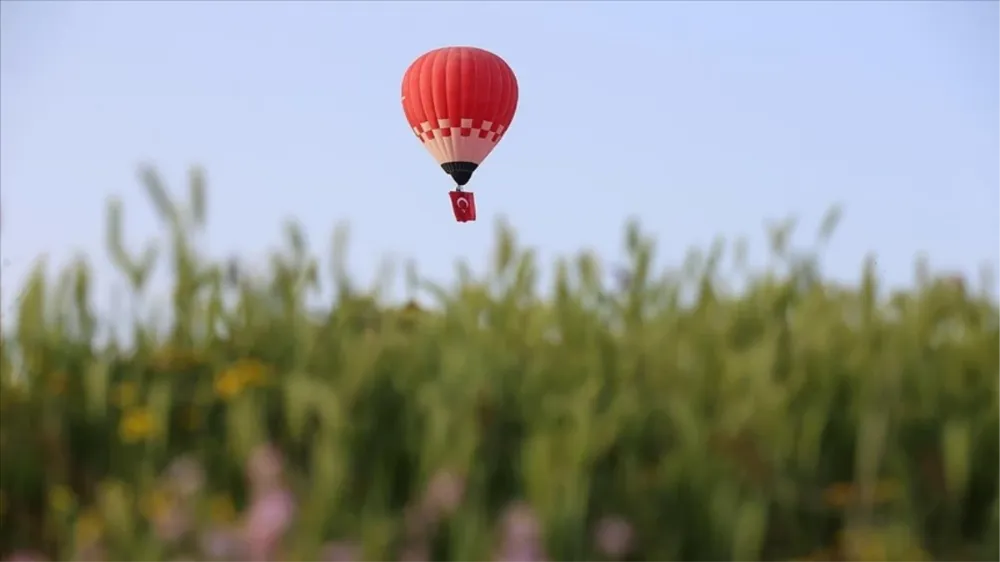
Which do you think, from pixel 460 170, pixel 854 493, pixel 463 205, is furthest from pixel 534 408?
pixel 463 205

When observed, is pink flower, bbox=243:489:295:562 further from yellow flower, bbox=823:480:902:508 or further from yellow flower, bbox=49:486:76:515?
yellow flower, bbox=823:480:902:508

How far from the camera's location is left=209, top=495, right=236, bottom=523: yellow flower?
221 centimetres

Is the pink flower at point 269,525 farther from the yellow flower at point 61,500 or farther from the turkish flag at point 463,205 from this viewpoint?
the turkish flag at point 463,205

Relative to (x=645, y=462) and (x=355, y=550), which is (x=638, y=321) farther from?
(x=355, y=550)

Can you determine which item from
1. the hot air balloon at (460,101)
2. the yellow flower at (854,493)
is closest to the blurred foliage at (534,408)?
the yellow flower at (854,493)

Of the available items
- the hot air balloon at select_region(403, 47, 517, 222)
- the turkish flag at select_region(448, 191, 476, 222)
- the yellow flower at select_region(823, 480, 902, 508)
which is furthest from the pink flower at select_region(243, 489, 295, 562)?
the turkish flag at select_region(448, 191, 476, 222)

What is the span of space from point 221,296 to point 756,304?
1.35 metres

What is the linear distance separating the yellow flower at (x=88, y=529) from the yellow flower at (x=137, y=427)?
0.20 m

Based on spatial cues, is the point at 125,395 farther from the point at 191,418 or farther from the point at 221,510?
the point at 221,510

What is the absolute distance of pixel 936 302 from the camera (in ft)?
9.97

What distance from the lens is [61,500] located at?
7.97 ft

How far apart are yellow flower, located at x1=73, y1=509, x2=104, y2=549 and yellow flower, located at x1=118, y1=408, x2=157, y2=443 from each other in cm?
20

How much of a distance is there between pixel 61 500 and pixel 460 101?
14354mm

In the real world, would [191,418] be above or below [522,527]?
above
